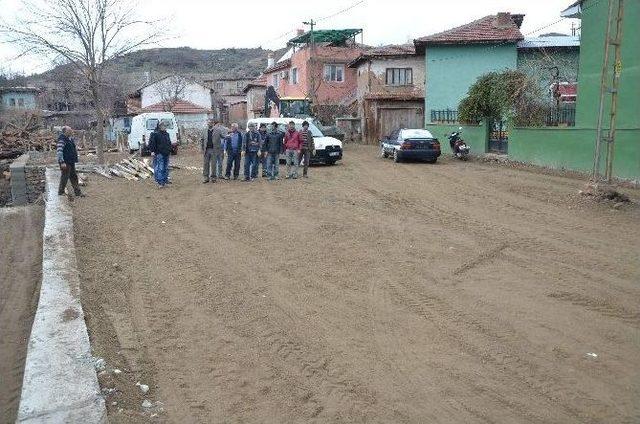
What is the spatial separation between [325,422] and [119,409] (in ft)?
4.86

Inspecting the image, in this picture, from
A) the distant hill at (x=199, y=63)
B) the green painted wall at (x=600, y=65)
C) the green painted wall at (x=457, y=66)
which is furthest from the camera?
the distant hill at (x=199, y=63)

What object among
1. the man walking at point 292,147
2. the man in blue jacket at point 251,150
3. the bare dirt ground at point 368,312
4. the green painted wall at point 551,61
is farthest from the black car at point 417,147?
the bare dirt ground at point 368,312

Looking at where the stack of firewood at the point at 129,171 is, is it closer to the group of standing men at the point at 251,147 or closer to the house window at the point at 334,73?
the group of standing men at the point at 251,147

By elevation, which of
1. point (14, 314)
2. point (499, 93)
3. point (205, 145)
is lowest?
point (14, 314)

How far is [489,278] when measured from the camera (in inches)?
277

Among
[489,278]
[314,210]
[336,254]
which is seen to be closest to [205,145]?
[314,210]

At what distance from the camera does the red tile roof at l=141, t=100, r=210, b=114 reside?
5388cm

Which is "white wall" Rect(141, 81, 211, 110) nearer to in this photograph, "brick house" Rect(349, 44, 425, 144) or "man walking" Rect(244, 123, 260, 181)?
"brick house" Rect(349, 44, 425, 144)

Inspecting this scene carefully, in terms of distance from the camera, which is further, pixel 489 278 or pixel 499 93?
pixel 499 93

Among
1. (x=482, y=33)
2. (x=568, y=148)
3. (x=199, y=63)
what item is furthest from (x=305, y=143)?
(x=199, y=63)

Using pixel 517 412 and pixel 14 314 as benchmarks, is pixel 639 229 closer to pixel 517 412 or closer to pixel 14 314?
pixel 517 412

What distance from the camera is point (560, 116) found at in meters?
20.3

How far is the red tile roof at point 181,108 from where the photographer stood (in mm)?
53875

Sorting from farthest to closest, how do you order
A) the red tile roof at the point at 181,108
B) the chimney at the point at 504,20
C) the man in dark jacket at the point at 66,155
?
the red tile roof at the point at 181,108 → the chimney at the point at 504,20 → the man in dark jacket at the point at 66,155
